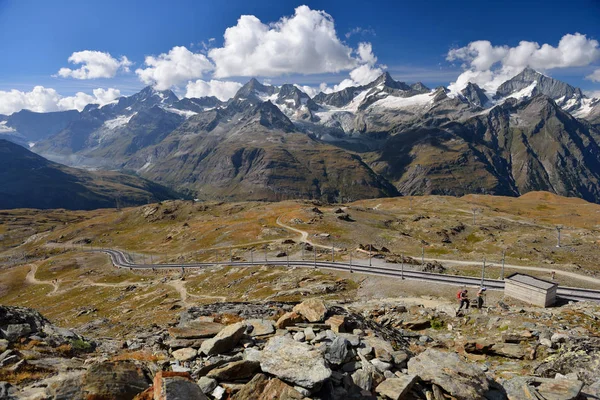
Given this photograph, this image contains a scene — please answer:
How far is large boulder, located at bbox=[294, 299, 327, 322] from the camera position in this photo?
24078mm

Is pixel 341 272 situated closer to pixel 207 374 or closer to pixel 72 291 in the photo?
pixel 207 374

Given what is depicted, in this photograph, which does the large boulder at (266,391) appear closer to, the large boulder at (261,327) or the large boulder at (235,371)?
the large boulder at (235,371)

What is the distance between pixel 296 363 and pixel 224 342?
524cm

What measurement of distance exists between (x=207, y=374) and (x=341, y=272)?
215 ft

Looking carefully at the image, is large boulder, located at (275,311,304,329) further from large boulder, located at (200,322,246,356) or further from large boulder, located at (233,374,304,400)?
large boulder, located at (233,374,304,400)

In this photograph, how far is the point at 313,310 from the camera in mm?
24891

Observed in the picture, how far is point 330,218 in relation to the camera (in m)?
164

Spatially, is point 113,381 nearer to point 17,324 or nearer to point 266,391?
point 266,391

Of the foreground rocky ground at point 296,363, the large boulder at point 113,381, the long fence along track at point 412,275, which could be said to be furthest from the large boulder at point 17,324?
the long fence along track at point 412,275

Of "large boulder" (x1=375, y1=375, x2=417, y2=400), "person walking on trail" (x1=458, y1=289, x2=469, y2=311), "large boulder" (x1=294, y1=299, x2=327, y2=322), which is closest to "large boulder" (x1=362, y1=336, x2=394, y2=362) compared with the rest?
"large boulder" (x1=375, y1=375, x2=417, y2=400)

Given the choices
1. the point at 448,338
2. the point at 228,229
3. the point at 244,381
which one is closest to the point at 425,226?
the point at 228,229

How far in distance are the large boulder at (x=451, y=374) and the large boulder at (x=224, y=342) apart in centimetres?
958

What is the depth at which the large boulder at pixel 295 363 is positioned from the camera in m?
13.5

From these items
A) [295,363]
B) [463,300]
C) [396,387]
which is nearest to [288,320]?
[295,363]
